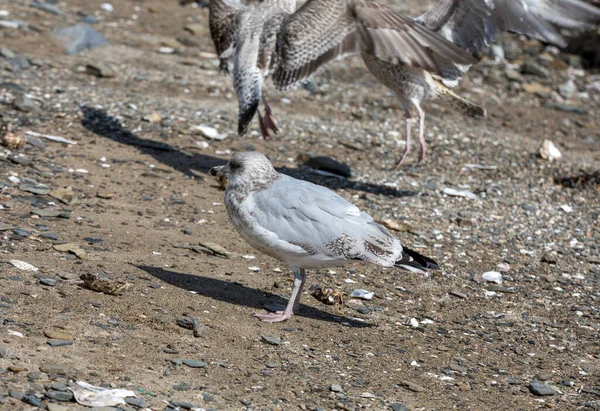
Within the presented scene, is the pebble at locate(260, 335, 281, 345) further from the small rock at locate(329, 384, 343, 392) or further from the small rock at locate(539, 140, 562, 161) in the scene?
the small rock at locate(539, 140, 562, 161)

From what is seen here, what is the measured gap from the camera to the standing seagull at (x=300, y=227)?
5176mm

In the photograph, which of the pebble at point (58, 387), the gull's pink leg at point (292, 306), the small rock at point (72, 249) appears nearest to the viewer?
the pebble at point (58, 387)

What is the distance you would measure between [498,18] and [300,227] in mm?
4585

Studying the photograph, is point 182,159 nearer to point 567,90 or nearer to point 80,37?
point 80,37

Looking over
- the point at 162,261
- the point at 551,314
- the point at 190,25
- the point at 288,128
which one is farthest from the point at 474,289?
the point at 190,25

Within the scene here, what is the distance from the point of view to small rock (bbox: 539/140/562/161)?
9876 mm

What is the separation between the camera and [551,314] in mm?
6270

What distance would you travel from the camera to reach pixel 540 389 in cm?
491

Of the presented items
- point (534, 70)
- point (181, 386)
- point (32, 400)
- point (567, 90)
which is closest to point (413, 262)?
point (181, 386)

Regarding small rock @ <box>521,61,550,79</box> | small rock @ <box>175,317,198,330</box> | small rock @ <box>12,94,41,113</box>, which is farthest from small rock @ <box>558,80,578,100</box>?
small rock @ <box>175,317,198,330</box>

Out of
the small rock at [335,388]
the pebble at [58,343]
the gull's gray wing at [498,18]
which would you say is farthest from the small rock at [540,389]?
the gull's gray wing at [498,18]

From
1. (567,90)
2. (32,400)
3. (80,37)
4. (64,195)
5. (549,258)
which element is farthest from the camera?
(567,90)

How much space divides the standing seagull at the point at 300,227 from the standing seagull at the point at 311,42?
257cm

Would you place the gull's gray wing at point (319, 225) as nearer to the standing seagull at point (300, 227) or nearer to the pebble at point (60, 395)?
the standing seagull at point (300, 227)
